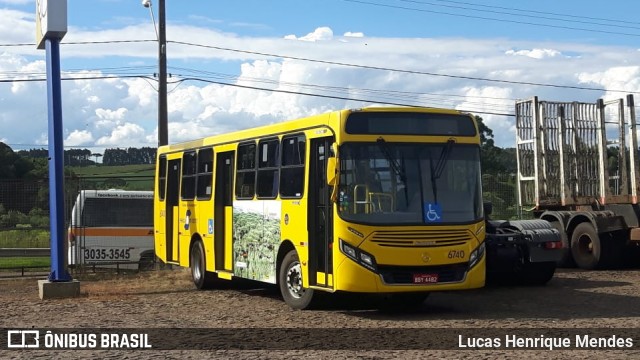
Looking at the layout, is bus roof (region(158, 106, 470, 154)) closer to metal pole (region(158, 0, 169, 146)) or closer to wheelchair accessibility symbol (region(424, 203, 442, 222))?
wheelchair accessibility symbol (region(424, 203, 442, 222))

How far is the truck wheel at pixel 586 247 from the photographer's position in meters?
19.5

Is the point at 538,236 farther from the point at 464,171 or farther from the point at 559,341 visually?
the point at 559,341

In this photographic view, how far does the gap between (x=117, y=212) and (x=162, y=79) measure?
408cm

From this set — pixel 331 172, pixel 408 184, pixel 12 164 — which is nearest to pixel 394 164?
pixel 408 184

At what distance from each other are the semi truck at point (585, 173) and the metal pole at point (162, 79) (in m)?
9.27

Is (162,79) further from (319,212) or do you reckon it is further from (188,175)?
(319,212)

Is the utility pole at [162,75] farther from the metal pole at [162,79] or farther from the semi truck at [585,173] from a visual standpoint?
the semi truck at [585,173]

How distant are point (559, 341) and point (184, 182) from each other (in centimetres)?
982

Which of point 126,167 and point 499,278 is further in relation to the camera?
point 126,167

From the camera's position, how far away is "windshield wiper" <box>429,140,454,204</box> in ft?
41.0

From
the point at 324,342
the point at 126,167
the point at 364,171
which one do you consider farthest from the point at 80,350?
the point at 126,167

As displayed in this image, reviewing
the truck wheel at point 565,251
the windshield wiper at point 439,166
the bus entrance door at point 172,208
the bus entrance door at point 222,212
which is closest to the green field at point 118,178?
the bus entrance door at point 172,208

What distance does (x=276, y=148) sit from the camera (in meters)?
14.1

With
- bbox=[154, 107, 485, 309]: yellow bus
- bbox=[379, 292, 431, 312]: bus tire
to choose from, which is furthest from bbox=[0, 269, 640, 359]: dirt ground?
bbox=[154, 107, 485, 309]: yellow bus
